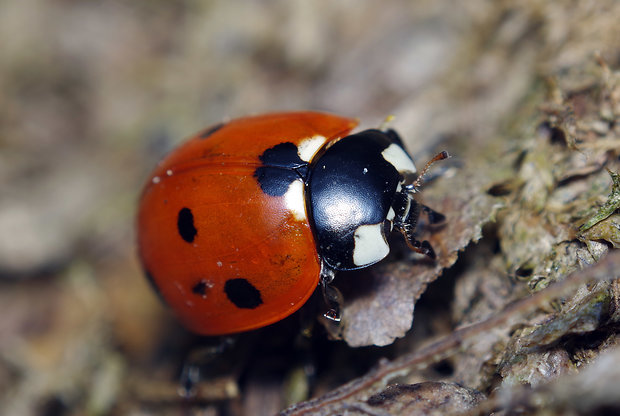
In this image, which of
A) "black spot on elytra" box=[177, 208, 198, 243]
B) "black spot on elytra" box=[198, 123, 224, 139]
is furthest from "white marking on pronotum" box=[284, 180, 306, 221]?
"black spot on elytra" box=[198, 123, 224, 139]

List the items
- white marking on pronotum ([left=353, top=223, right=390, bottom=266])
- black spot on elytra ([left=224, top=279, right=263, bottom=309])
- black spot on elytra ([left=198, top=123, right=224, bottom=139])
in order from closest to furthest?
white marking on pronotum ([left=353, top=223, right=390, bottom=266]), black spot on elytra ([left=224, top=279, right=263, bottom=309]), black spot on elytra ([left=198, top=123, right=224, bottom=139])

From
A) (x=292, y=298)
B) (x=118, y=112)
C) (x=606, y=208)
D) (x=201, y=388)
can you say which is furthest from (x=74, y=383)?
(x=606, y=208)

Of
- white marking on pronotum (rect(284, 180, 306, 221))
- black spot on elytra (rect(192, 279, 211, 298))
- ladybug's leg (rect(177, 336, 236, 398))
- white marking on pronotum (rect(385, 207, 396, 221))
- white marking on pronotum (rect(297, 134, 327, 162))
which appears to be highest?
white marking on pronotum (rect(297, 134, 327, 162))

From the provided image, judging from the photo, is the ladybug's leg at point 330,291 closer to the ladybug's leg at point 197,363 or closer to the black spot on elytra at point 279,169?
the black spot on elytra at point 279,169

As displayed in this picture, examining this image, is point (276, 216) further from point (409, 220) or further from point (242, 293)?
point (409, 220)

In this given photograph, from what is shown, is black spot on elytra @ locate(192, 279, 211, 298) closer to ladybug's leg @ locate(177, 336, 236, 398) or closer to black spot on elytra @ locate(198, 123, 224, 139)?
ladybug's leg @ locate(177, 336, 236, 398)

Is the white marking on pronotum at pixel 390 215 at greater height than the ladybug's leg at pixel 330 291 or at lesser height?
greater

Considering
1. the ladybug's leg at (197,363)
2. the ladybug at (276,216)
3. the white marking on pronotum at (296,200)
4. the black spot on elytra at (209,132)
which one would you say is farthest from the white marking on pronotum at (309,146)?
the ladybug's leg at (197,363)

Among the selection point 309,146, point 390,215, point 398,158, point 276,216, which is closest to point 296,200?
point 276,216
